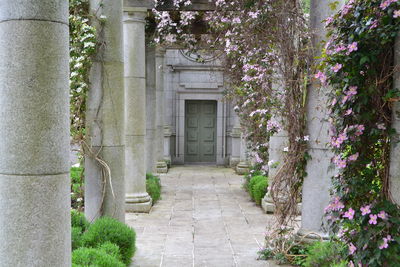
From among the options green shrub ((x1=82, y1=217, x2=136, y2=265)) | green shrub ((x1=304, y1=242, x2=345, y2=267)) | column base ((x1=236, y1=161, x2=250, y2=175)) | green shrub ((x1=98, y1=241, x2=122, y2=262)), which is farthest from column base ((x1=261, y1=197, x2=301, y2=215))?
column base ((x1=236, y1=161, x2=250, y2=175))

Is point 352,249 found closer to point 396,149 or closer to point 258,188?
point 396,149

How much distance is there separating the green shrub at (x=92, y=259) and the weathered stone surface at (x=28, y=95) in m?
1.56

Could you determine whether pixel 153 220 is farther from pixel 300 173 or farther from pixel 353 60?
pixel 353 60

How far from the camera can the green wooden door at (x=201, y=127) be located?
1647 centimetres

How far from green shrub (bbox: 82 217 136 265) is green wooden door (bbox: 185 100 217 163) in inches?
459

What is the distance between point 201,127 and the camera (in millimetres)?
16500

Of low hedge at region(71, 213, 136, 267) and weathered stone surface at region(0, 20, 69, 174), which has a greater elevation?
weathered stone surface at region(0, 20, 69, 174)

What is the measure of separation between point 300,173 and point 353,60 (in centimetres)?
221

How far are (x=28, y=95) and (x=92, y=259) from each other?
1.96 m

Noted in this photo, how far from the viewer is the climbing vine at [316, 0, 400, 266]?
2945 mm

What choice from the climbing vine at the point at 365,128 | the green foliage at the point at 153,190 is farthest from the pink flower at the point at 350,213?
the green foliage at the point at 153,190

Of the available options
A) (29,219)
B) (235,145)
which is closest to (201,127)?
(235,145)

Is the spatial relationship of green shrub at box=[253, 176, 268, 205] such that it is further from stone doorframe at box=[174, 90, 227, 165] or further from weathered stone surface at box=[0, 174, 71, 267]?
stone doorframe at box=[174, 90, 227, 165]

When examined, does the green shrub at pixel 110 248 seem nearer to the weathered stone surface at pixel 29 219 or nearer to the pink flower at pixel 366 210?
the weathered stone surface at pixel 29 219
